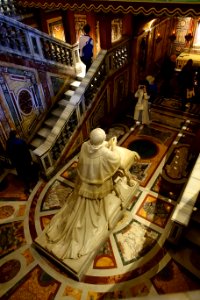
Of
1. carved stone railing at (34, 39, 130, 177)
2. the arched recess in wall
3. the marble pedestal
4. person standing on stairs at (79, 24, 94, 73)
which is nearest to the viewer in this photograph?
the marble pedestal

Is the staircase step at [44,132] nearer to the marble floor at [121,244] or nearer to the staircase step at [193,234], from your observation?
the marble floor at [121,244]

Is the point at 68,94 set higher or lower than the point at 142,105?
higher

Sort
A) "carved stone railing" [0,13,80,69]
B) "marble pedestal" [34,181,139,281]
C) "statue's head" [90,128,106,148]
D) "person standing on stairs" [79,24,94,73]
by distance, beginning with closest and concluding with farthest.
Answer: "statue's head" [90,128,106,148]
"marble pedestal" [34,181,139,281]
"carved stone railing" [0,13,80,69]
"person standing on stairs" [79,24,94,73]

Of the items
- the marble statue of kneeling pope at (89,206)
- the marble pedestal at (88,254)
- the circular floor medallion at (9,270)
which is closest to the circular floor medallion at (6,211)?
the circular floor medallion at (9,270)

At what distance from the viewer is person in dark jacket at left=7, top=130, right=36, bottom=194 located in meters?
5.30

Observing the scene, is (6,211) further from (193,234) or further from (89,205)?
(193,234)

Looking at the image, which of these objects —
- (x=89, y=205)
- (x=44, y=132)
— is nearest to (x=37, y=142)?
(x=44, y=132)

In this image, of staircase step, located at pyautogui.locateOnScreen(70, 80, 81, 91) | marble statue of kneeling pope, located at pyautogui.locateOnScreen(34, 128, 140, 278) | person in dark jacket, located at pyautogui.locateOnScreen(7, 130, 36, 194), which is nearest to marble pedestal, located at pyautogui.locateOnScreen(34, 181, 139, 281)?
marble statue of kneeling pope, located at pyautogui.locateOnScreen(34, 128, 140, 278)

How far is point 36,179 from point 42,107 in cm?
245

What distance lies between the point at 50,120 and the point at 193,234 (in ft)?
17.4

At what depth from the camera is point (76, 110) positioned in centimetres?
644

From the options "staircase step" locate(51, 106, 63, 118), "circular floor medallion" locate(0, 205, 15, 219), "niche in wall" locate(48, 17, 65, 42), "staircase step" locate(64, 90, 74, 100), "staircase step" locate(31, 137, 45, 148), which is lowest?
"circular floor medallion" locate(0, 205, 15, 219)

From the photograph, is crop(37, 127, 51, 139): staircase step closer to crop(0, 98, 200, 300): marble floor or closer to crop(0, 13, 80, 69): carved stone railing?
crop(0, 98, 200, 300): marble floor

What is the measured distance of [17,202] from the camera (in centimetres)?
566
